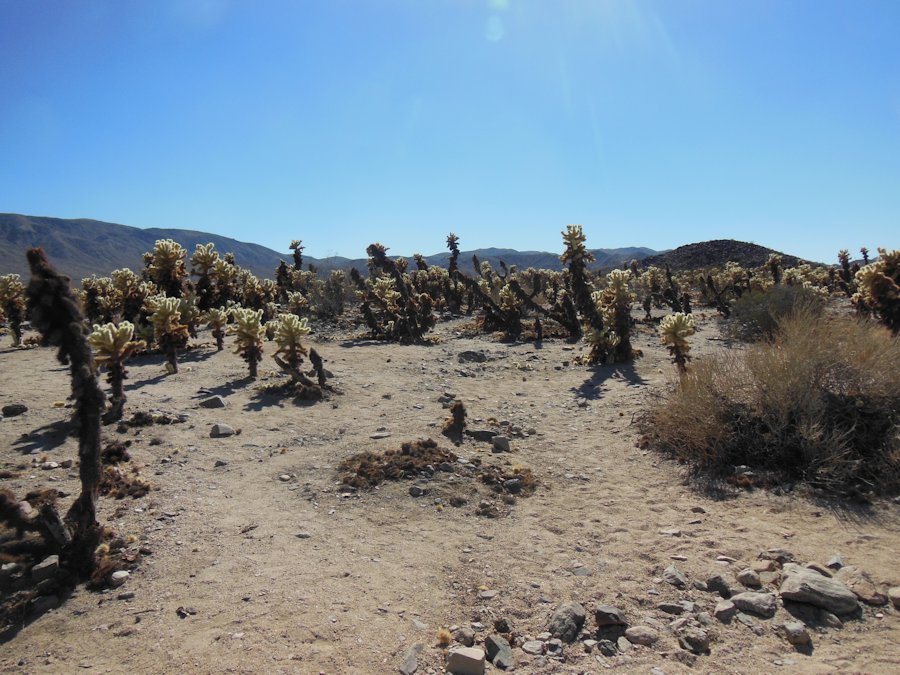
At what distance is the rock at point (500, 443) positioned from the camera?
7.67 metres

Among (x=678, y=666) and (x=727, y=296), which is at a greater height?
(x=727, y=296)

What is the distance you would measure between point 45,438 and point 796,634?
29.4ft

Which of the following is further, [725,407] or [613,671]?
[725,407]

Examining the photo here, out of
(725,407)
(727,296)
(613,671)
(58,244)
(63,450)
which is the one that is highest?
(58,244)

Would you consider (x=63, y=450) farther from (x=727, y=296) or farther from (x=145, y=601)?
(x=727, y=296)

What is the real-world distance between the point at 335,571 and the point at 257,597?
69 centimetres

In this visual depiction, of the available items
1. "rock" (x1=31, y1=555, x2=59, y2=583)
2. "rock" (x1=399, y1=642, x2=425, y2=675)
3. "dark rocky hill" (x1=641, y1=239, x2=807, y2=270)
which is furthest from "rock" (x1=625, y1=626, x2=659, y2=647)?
"dark rocky hill" (x1=641, y1=239, x2=807, y2=270)

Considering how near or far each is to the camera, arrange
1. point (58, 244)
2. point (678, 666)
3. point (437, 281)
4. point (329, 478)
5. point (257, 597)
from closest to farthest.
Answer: point (678, 666) < point (257, 597) < point (329, 478) < point (437, 281) < point (58, 244)

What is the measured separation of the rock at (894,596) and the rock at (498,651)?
288cm

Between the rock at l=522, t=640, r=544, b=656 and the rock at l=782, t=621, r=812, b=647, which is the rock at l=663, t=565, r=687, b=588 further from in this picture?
the rock at l=522, t=640, r=544, b=656

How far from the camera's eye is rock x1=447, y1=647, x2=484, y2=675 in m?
3.38

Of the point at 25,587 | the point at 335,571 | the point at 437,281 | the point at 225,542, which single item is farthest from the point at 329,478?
the point at 437,281

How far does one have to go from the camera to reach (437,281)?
1130 inches

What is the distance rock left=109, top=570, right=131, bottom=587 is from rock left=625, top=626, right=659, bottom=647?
424 centimetres
